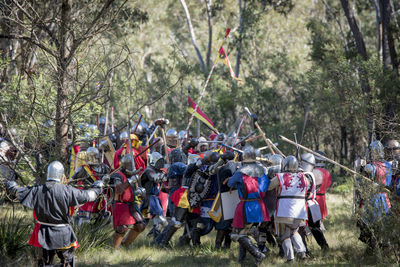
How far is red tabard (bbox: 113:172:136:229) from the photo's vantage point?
7.93 metres

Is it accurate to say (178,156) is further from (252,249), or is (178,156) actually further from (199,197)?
(252,249)

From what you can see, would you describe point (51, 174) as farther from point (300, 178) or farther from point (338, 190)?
point (338, 190)

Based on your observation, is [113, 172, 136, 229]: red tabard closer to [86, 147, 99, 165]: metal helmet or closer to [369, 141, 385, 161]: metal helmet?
[86, 147, 99, 165]: metal helmet

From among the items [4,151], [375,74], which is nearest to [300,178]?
[4,151]

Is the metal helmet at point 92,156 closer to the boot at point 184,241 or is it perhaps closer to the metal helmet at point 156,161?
the metal helmet at point 156,161

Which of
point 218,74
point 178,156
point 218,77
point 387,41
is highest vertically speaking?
point 218,74

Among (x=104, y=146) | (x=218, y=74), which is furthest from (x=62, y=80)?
(x=218, y=74)

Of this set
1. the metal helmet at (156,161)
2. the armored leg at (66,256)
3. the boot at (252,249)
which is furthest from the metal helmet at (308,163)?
the armored leg at (66,256)

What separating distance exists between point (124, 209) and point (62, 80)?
239cm

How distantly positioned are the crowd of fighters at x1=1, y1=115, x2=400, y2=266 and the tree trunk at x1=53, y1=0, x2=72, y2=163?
38 centimetres

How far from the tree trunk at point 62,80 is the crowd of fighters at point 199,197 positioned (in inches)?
14.8

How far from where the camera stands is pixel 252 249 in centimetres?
679

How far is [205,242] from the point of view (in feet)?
29.2

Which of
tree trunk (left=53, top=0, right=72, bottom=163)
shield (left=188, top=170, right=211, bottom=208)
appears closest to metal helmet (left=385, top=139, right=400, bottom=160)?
shield (left=188, top=170, right=211, bottom=208)
